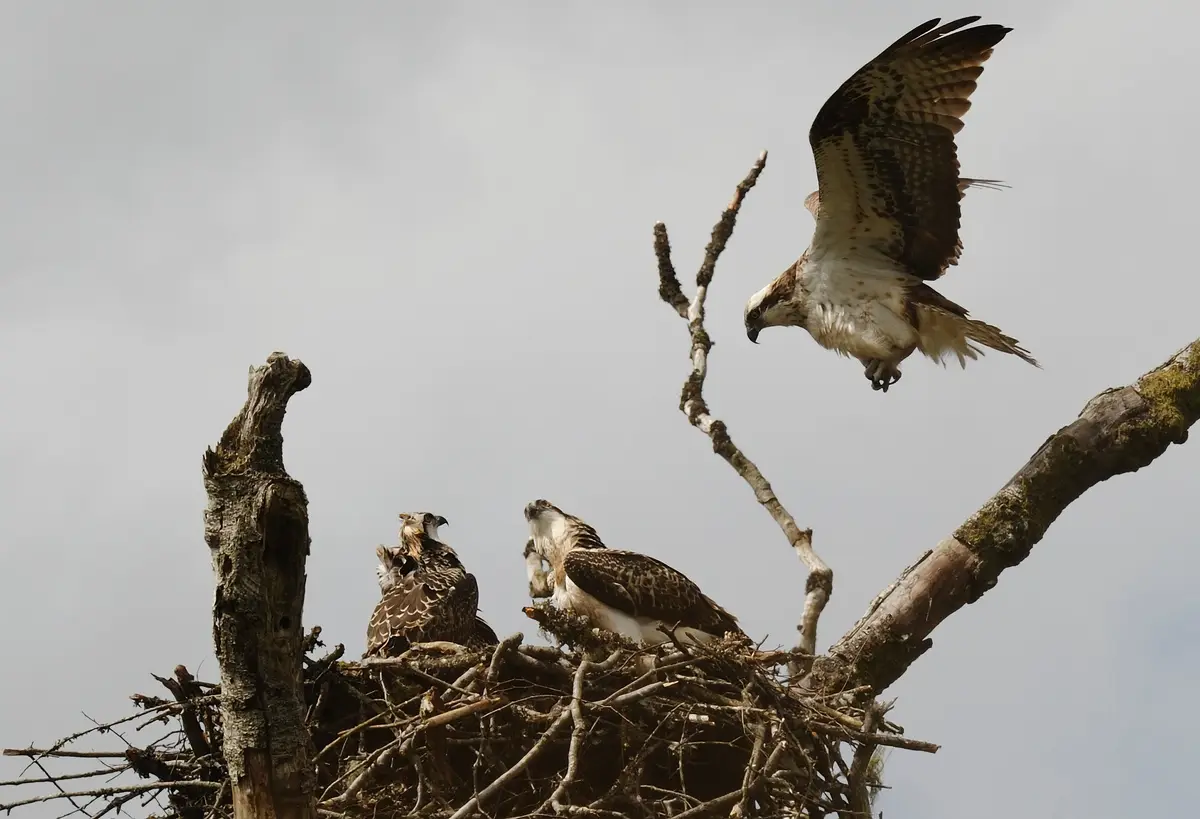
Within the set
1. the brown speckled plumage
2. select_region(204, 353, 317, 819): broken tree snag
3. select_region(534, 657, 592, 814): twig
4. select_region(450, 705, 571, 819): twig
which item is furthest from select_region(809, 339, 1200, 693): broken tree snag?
select_region(204, 353, 317, 819): broken tree snag

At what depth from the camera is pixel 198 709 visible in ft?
21.5

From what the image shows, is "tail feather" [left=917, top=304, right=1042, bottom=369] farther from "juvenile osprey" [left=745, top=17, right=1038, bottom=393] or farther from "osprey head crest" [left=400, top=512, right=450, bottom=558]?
"osprey head crest" [left=400, top=512, right=450, bottom=558]

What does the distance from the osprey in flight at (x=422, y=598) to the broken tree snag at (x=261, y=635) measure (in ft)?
9.69

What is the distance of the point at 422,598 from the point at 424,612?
0.51 ft

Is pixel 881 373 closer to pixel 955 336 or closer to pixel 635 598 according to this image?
pixel 955 336

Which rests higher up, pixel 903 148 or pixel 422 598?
pixel 903 148

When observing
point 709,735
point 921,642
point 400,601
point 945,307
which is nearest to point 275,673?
point 709,735

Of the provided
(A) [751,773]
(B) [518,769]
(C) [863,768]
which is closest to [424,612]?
(B) [518,769]

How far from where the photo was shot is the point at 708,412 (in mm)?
8609

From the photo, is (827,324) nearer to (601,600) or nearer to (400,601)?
(601,600)

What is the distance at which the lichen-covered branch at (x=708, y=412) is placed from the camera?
25.2 feet

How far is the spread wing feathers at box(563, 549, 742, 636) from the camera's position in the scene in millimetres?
8219

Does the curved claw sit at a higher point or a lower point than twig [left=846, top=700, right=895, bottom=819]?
higher

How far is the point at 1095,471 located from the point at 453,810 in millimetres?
4245
